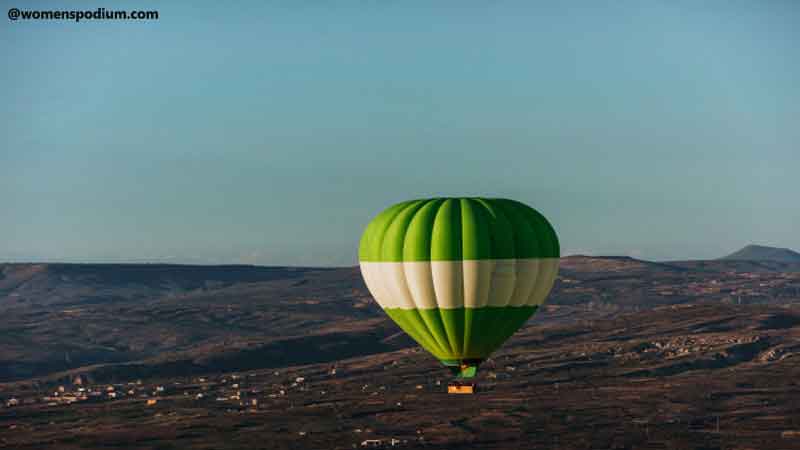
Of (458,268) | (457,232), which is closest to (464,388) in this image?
(458,268)

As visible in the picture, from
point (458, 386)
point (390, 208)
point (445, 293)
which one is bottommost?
point (458, 386)

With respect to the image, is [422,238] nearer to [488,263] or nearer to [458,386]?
[488,263]

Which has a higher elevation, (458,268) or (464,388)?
(458,268)

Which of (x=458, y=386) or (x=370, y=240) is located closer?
(x=458, y=386)

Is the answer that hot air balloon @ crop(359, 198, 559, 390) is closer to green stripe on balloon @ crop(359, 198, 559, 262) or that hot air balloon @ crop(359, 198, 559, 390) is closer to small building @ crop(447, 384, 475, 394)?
green stripe on balloon @ crop(359, 198, 559, 262)

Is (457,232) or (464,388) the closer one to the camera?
(464,388)

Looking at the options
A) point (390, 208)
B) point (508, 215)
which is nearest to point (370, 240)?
point (390, 208)

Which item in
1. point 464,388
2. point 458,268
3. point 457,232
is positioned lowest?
point 464,388

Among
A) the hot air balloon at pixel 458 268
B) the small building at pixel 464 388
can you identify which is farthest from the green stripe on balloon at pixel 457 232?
the small building at pixel 464 388

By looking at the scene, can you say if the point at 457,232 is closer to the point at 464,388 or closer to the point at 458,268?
the point at 458,268
